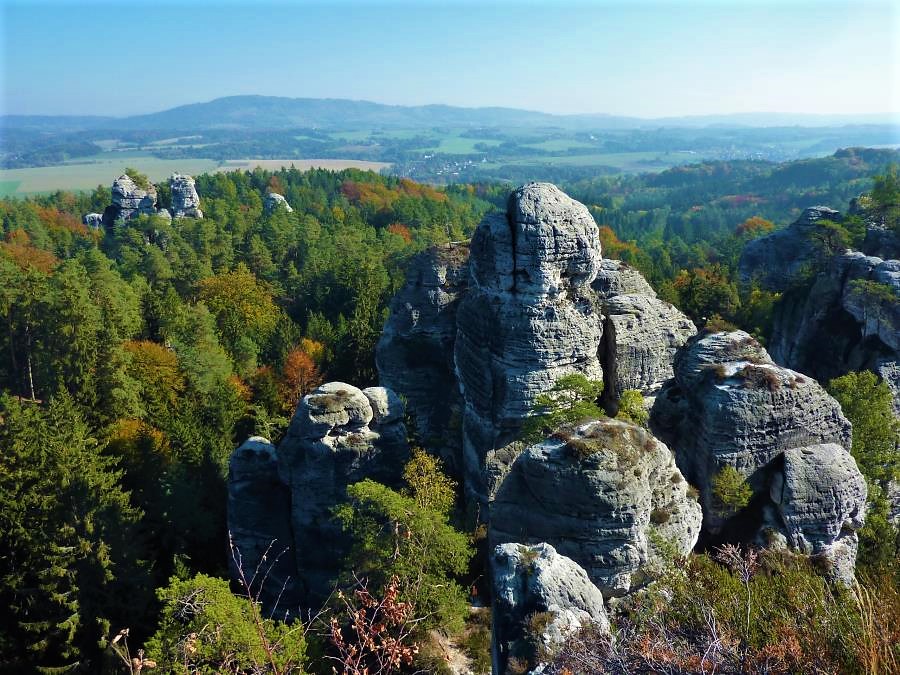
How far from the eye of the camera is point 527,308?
24.0m

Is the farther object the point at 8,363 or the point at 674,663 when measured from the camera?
the point at 8,363

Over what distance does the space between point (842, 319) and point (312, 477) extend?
88.4 ft

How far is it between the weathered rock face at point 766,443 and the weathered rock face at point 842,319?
9792 mm

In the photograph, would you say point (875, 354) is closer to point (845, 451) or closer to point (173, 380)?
point (845, 451)

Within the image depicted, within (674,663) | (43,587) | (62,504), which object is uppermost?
(674,663)

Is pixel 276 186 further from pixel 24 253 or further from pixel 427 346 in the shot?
pixel 427 346

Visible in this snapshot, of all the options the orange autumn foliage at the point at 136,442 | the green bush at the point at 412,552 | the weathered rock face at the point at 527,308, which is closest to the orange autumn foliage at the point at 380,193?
the orange autumn foliage at the point at 136,442

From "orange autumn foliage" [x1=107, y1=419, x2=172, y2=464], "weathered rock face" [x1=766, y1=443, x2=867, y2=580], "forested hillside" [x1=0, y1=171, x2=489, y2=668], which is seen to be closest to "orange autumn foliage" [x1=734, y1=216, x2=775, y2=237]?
"forested hillside" [x1=0, y1=171, x2=489, y2=668]

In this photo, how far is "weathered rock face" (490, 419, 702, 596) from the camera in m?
17.5

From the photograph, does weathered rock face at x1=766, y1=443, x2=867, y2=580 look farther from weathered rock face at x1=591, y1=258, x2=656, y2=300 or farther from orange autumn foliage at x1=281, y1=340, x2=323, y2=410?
orange autumn foliage at x1=281, y1=340, x2=323, y2=410

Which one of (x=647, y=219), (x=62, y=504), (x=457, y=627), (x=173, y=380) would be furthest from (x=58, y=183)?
(x=457, y=627)

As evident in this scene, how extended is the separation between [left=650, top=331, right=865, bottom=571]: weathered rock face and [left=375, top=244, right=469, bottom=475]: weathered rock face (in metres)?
14.0

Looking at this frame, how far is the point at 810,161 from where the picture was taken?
176 m

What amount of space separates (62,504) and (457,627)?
14.9 metres
